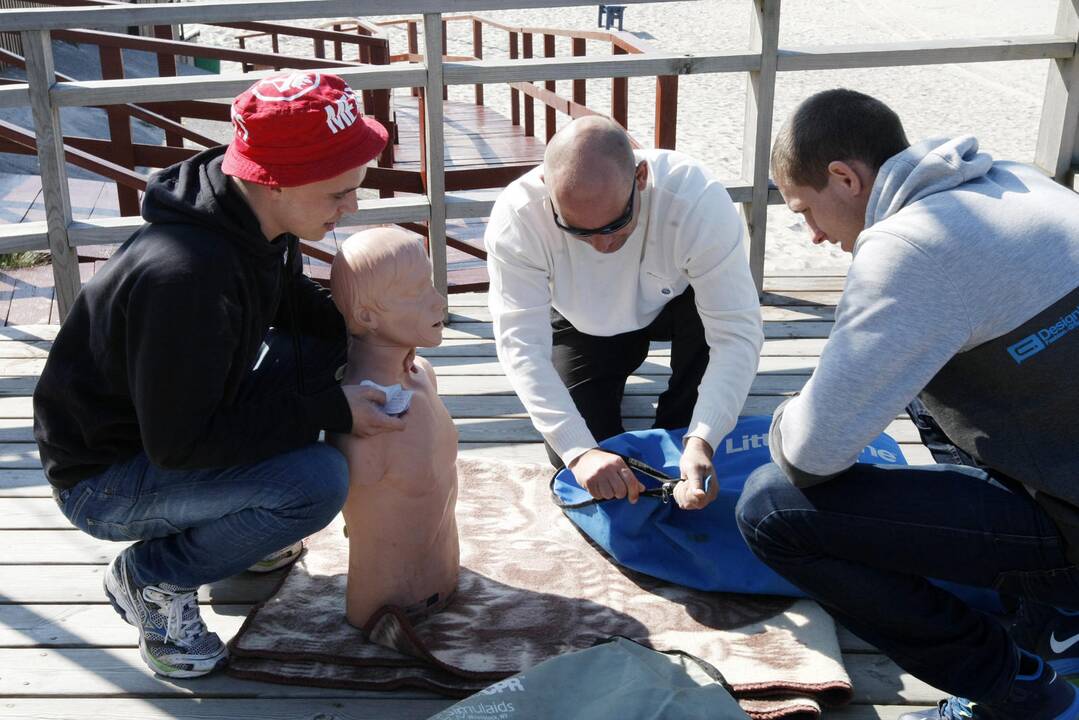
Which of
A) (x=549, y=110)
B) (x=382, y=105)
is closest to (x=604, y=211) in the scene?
(x=382, y=105)

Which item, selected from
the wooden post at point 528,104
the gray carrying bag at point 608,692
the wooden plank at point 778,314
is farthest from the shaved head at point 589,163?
the wooden post at point 528,104

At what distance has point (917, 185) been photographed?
2.00 meters

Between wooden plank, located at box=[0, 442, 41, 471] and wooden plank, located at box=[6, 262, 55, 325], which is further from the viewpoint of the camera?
wooden plank, located at box=[6, 262, 55, 325]

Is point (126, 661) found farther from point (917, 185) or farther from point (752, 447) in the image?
point (917, 185)

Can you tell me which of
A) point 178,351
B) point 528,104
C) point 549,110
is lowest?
point 528,104

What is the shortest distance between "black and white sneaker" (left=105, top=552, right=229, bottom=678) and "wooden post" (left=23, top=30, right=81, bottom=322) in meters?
1.79

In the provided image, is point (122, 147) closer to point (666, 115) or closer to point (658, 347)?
point (666, 115)

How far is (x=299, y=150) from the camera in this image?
2180 mm

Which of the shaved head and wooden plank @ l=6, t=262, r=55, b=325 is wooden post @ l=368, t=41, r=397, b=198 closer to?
wooden plank @ l=6, t=262, r=55, b=325

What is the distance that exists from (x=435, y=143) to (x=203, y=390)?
2.20 meters

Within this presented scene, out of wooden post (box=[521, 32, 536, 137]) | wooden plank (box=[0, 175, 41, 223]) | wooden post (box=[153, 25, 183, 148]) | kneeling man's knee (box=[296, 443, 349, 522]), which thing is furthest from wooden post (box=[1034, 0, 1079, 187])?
wooden plank (box=[0, 175, 41, 223])

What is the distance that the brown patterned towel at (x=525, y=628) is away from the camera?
2400 millimetres

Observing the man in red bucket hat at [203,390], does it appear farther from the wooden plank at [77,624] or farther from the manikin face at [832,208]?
the manikin face at [832,208]

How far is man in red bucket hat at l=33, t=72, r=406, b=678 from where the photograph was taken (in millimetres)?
2154
